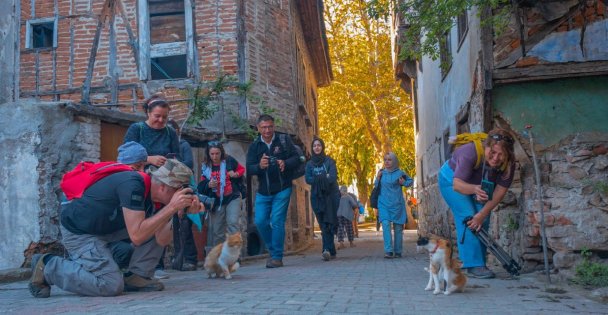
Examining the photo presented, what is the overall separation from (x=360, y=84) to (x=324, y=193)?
17619 mm

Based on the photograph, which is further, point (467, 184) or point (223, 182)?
point (223, 182)

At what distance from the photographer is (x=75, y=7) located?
12914 mm

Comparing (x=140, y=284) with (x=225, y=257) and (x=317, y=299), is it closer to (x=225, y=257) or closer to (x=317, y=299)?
(x=225, y=257)

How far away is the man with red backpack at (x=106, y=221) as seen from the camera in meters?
4.64

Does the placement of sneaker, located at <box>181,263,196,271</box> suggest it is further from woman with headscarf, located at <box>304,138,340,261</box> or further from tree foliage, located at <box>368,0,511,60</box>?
tree foliage, located at <box>368,0,511,60</box>

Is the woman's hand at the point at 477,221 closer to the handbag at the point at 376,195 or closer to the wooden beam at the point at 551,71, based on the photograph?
the wooden beam at the point at 551,71

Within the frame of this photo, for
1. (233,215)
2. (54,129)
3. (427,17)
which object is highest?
(427,17)

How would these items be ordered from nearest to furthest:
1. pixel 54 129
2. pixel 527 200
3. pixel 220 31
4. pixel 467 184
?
pixel 467 184, pixel 527 200, pixel 54 129, pixel 220 31

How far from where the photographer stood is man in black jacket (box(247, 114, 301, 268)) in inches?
324

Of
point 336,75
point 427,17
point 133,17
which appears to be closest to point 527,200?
point 427,17

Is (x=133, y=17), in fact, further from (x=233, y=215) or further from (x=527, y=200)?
(x=527, y=200)

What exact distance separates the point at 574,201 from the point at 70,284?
478 cm

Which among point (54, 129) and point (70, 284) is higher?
point (54, 129)

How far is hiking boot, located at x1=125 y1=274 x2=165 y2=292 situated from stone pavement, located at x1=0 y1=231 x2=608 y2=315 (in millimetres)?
189
